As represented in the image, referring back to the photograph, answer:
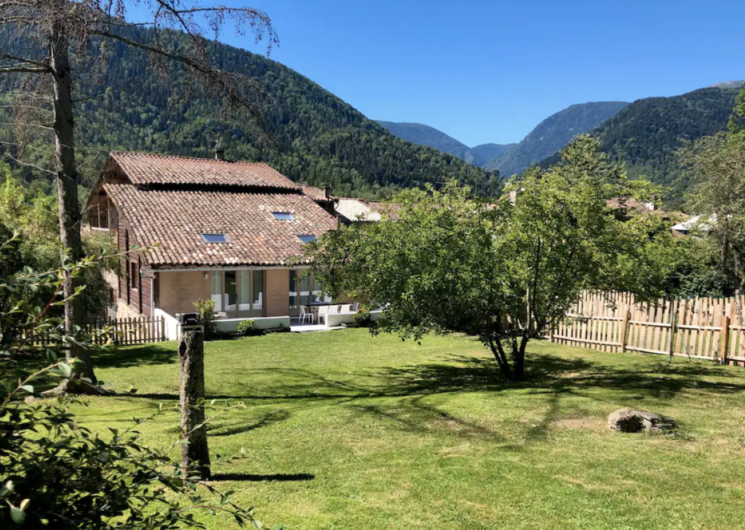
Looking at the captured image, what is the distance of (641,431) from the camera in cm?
741

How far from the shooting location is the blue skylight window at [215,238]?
2156 cm

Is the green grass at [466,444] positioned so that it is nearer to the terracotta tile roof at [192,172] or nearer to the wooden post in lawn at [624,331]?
the wooden post in lawn at [624,331]

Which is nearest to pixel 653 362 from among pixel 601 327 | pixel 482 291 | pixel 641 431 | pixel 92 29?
pixel 601 327

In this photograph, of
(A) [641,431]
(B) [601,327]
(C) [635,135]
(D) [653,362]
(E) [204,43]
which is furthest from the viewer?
(C) [635,135]

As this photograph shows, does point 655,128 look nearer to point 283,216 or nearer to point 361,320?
point 283,216

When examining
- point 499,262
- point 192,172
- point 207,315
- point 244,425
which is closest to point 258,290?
point 207,315

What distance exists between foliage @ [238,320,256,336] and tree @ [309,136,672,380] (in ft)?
23.1

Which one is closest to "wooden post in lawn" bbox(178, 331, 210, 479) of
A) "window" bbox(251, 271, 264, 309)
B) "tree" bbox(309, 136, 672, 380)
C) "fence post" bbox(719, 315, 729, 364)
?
"tree" bbox(309, 136, 672, 380)

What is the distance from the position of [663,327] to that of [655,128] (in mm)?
187668

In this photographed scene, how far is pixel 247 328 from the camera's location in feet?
62.6

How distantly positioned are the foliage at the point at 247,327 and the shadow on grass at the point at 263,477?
13.3m

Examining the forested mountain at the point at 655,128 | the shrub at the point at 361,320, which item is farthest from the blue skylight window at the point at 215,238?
the forested mountain at the point at 655,128

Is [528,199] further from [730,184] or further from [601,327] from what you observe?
[730,184]

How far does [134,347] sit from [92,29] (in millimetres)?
10396
